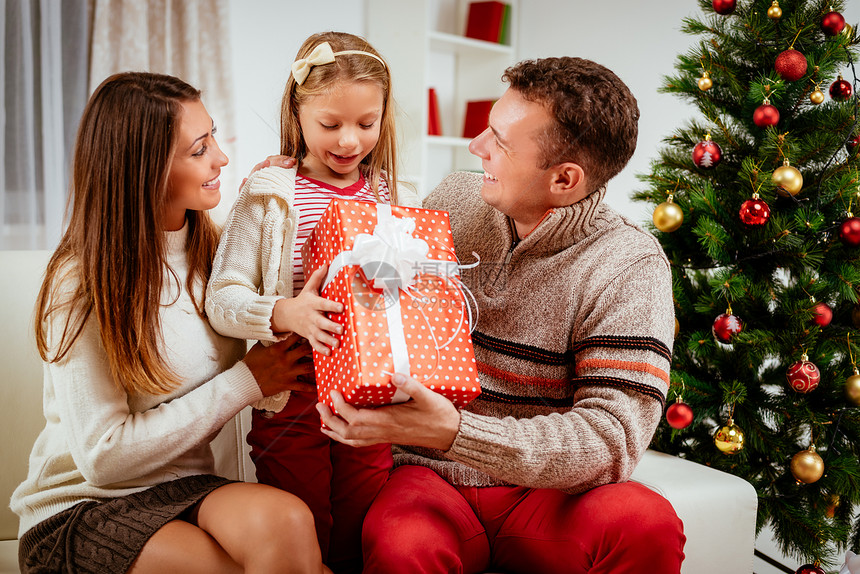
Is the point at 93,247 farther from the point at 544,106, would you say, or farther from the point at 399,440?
the point at 544,106

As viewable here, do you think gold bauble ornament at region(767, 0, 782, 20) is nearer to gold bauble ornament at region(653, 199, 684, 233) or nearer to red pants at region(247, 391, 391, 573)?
gold bauble ornament at region(653, 199, 684, 233)

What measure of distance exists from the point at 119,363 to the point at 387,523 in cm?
52

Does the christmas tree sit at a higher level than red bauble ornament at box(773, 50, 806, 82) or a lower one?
lower

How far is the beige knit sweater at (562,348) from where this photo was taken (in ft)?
3.86

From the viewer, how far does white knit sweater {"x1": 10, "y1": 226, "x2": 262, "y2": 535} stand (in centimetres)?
119

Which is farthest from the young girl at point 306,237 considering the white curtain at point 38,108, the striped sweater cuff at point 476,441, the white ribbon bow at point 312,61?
the white curtain at point 38,108

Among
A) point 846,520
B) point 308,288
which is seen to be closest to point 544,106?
point 308,288

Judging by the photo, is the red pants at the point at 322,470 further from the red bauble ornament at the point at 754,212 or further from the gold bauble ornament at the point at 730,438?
the red bauble ornament at the point at 754,212

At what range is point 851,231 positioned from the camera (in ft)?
5.55

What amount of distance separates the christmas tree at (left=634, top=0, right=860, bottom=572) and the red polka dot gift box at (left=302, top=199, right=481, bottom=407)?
916 millimetres

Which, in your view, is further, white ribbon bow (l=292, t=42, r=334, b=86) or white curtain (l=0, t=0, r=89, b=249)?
white curtain (l=0, t=0, r=89, b=249)

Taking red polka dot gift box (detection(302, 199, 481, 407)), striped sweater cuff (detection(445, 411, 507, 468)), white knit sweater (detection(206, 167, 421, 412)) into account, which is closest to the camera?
red polka dot gift box (detection(302, 199, 481, 407))

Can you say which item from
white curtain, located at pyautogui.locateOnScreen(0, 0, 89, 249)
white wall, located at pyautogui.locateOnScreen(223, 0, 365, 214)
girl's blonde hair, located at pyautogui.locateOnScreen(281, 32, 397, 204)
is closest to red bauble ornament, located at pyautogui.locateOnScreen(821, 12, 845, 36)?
girl's blonde hair, located at pyautogui.locateOnScreen(281, 32, 397, 204)

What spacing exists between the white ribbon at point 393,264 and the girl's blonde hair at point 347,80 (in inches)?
17.7
